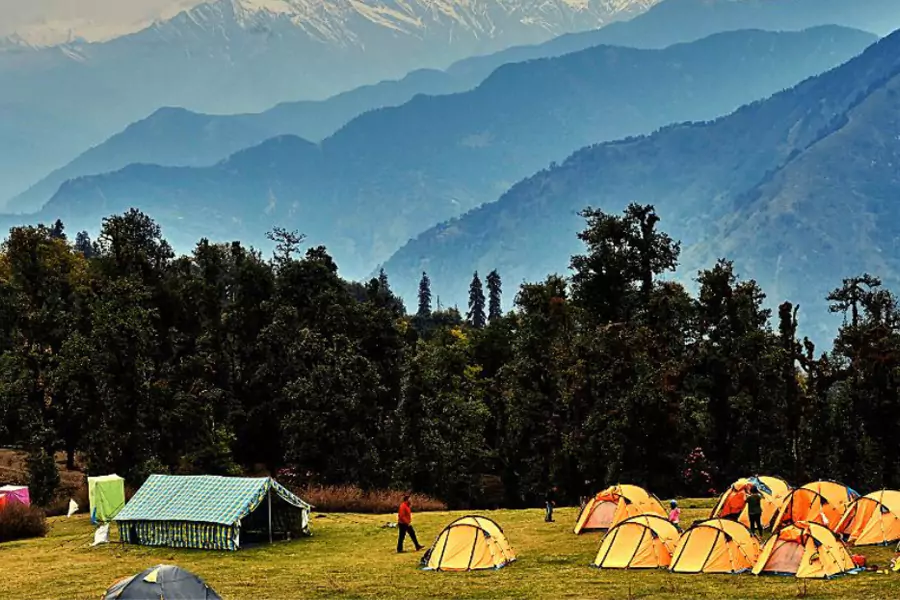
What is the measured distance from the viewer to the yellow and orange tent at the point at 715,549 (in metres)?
28.9

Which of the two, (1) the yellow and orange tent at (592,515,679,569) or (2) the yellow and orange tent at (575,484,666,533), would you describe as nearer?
(1) the yellow and orange tent at (592,515,679,569)

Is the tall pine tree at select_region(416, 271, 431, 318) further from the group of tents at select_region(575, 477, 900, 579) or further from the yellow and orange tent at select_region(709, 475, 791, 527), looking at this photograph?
the group of tents at select_region(575, 477, 900, 579)

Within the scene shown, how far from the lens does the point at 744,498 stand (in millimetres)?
37156

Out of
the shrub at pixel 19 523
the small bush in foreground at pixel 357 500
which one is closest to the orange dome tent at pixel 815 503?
the small bush in foreground at pixel 357 500

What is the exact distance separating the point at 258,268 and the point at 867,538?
47.7 metres

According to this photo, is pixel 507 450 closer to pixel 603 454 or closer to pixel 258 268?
pixel 603 454

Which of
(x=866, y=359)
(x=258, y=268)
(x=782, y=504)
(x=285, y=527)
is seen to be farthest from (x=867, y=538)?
(x=258, y=268)

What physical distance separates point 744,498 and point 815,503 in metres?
3.13

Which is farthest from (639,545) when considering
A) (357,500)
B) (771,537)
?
(357,500)

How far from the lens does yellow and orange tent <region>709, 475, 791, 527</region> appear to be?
36.7 metres

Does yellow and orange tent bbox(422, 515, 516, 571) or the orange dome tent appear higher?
the orange dome tent

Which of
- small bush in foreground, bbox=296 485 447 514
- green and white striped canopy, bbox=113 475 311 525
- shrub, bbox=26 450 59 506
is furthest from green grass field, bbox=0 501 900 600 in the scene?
shrub, bbox=26 450 59 506

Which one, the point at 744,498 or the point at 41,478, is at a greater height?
the point at 41,478

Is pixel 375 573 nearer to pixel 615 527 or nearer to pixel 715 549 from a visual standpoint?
pixel 615 527
